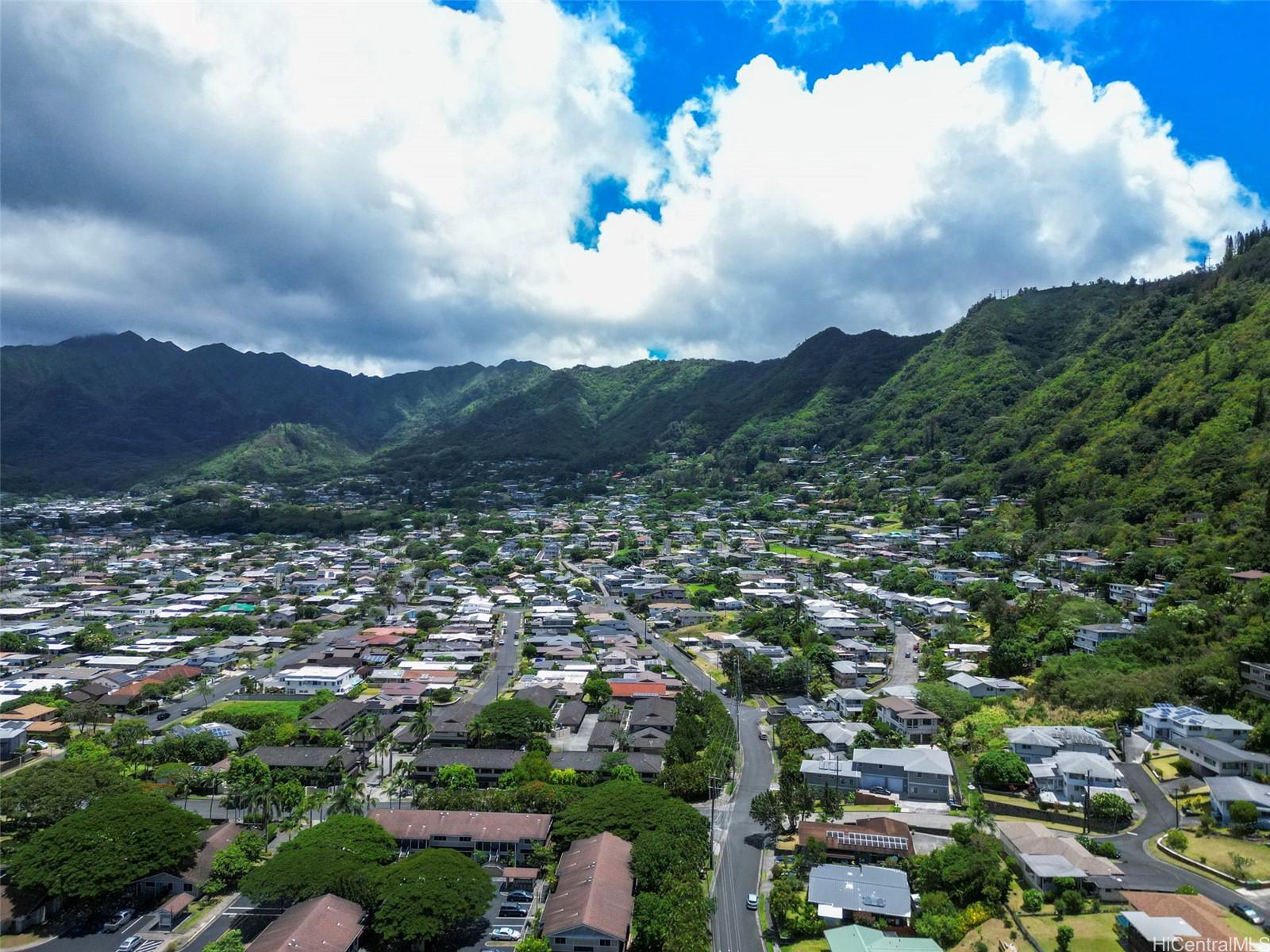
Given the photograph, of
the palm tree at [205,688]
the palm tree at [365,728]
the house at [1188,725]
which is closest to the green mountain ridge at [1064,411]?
the house at [1188,725]

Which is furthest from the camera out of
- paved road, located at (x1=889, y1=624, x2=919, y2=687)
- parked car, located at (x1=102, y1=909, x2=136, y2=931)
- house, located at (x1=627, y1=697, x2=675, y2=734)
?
paved road, located at (x1=889, y1=624, x2=919, y2=687)

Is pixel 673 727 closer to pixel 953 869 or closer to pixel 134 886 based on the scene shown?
pixel 953 869

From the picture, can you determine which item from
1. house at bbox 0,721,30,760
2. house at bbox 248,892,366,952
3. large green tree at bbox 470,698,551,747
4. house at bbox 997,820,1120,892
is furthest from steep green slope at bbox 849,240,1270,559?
house at bbox 0,721,30,760

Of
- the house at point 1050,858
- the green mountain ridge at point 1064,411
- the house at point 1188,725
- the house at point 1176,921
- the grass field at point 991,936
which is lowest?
the grass field at point 991,936

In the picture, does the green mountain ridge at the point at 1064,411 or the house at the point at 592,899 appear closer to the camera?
the house at the point at 592,899

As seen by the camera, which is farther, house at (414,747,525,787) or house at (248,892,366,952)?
house at (414,747,525,787)

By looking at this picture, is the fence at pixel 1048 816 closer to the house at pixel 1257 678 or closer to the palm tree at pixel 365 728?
the house at pixel 1257 678

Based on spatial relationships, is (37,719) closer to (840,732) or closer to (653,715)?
(653,715)

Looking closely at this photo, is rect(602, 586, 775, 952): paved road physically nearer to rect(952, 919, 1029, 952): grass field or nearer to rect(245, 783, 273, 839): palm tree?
rect(952, 919, 1029, 952): grass field
